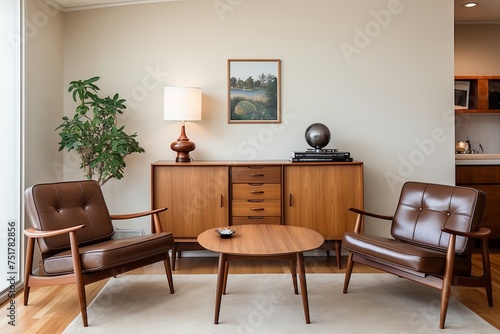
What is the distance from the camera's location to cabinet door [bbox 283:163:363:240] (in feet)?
11.5

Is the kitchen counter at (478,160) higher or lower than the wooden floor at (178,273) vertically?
higher

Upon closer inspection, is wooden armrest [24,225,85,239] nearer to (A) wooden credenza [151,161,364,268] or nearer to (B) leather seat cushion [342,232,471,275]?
(A) wooden credenza [151,161,364,268]

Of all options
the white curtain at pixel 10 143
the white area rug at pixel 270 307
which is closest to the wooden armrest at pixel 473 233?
Result: the white area rug at pixel 270 307

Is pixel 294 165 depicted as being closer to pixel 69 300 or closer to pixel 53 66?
pixel 69 300

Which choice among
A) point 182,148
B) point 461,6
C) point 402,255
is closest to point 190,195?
point 182,148

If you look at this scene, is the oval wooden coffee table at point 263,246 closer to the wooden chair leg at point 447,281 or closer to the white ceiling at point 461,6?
the wooden chair leg at point 447,281

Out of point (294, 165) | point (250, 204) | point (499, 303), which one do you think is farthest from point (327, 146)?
point (499, 303)

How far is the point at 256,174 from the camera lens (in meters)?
3.52

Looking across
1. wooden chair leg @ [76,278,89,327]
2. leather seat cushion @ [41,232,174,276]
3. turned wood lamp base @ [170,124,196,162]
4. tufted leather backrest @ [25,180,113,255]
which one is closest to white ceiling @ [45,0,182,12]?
turned wood lamp base @ [170,124,196,162]

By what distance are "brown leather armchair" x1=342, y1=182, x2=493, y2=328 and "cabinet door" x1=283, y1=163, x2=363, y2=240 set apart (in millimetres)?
465

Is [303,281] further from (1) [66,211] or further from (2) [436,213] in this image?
(1) [66,211]

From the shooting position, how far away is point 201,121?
13.0 feet

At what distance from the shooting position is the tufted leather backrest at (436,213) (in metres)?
2.59

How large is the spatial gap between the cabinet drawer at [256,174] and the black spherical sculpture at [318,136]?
0.46 meters
